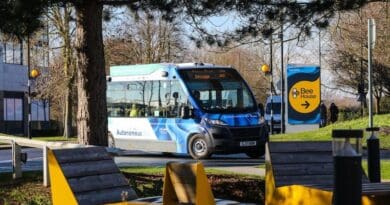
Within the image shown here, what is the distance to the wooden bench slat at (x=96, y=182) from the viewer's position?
7.15m

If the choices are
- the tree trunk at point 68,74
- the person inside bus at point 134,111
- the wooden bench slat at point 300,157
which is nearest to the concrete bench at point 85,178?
the wooden bench slat at point 300,157

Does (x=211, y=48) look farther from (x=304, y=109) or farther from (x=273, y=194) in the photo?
(x=304, y=109)

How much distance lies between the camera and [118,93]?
24.6 metres

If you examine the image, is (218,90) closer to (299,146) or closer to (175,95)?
(175,95)

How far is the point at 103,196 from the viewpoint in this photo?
24.0 feet

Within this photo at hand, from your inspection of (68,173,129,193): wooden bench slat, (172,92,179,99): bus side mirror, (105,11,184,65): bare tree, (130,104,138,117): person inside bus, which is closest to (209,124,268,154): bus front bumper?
(172,92,179,99): bus side mirror

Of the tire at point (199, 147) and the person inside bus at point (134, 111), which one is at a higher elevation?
the person inside bus at point (134, 111)

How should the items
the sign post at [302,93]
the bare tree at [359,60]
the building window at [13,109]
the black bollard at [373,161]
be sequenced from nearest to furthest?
the black bollard at [373,161] → the sign post at [302,93] → the bare tree at [359,60] → the building window at [13,109]

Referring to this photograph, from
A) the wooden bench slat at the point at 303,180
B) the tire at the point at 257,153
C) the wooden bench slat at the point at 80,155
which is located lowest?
the tire at the point at 257,153

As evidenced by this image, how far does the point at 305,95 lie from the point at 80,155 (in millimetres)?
27545

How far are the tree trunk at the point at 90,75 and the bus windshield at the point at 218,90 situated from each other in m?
10.4

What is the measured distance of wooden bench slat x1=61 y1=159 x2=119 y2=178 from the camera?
7.22 metres

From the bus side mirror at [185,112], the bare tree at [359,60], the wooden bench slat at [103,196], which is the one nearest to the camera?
the wooden bench slat at [103,196]

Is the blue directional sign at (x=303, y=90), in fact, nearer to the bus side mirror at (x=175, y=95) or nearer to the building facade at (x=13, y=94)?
the bus side mirror at (x=175, y=95)
